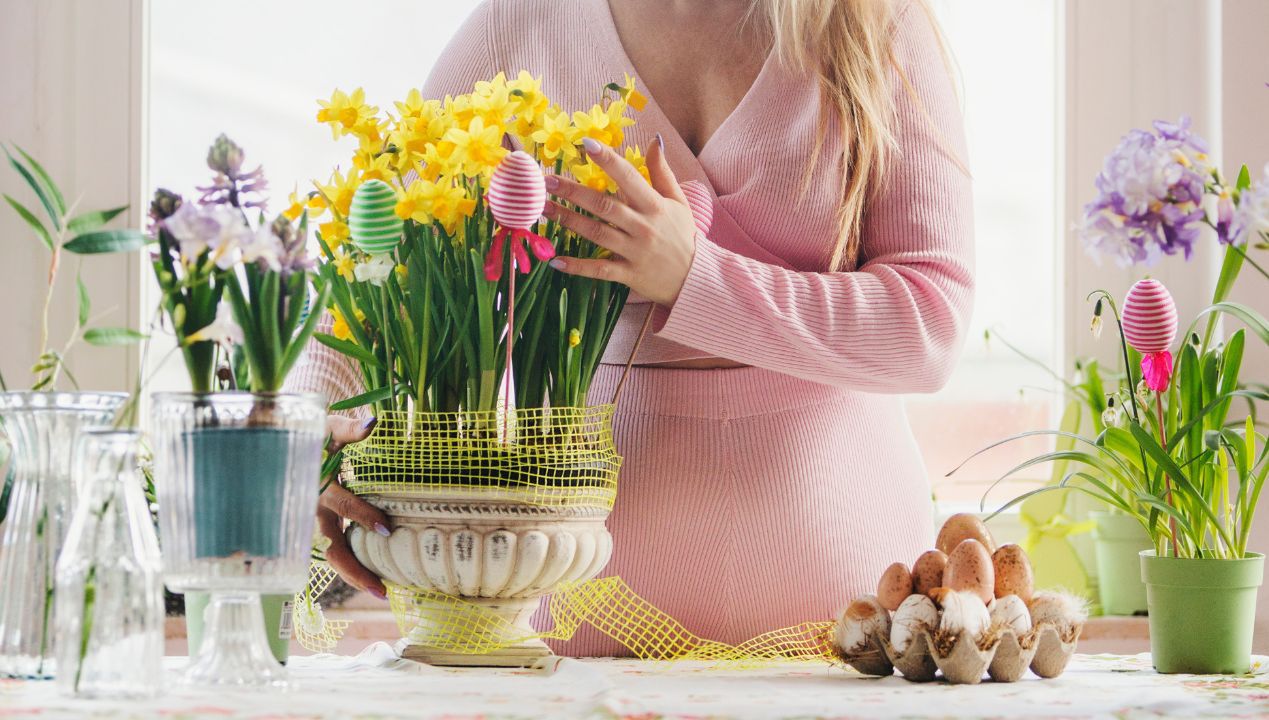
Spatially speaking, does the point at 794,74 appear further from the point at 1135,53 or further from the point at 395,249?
the point at 1135,53

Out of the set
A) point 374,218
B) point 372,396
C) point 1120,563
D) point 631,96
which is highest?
point 631,96

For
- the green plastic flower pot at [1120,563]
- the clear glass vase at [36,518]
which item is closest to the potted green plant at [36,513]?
the clear glass vase at [36,518]

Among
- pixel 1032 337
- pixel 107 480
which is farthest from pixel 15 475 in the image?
pixel 1032 337

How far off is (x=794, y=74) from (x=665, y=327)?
0.34 metres

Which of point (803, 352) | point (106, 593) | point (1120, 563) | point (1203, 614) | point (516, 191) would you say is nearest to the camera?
point (106, 593)

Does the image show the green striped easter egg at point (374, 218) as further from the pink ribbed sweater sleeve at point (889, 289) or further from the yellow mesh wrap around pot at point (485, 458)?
the pink ribbed sweater sleeve at point (889, 289)

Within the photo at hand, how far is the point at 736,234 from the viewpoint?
1.16 meters

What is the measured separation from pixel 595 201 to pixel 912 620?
355mm

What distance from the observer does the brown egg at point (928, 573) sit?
0.86 meters

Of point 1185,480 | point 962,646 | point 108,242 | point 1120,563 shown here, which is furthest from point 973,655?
point 1120,563

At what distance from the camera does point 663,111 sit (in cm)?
122

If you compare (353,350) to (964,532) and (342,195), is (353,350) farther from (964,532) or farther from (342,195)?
(964,532)

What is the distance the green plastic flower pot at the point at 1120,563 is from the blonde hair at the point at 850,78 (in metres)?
0.91

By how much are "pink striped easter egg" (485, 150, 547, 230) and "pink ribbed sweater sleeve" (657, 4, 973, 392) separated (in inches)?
7.5
